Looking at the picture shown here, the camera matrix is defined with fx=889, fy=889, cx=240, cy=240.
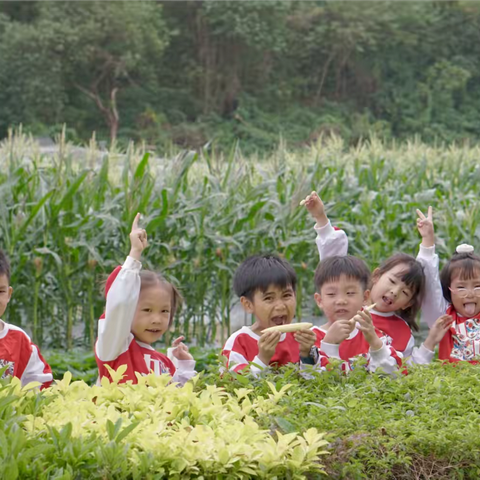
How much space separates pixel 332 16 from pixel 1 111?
13764 millimetres

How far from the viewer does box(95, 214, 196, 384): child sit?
340 centimetres

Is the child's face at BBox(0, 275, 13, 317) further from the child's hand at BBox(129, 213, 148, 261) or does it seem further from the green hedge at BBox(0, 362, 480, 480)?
the green hedge at BBox(0, 362, 480, 480)

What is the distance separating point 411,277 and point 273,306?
0.72 metres

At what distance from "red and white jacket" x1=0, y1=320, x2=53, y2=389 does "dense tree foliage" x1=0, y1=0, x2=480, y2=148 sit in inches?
1037

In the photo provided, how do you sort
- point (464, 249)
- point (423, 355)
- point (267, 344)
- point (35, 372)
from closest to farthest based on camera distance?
point (267, 344) < point (35, 372) < point (423, 355) < point (464, 249)

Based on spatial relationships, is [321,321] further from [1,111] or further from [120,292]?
[1,111]

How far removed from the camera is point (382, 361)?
341 centimetres

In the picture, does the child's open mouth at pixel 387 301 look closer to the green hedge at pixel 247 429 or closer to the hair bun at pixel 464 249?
the hair bun at pixel 464 249

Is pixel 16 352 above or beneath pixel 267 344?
beneath

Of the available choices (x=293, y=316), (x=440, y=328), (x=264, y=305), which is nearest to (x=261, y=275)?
(x=264, y=305)

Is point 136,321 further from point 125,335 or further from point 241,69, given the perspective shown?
point 241,69

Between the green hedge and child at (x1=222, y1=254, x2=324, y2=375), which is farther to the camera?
child at (x1=222, y1=254, x2=324, y2=375)

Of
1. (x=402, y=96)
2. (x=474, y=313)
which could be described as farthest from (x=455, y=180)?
(x=402, y=96)

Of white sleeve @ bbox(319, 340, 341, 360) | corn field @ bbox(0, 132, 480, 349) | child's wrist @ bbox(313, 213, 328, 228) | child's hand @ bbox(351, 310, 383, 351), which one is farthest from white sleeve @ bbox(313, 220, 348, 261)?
corn field @ bbox(0, 132, 480, 349)
